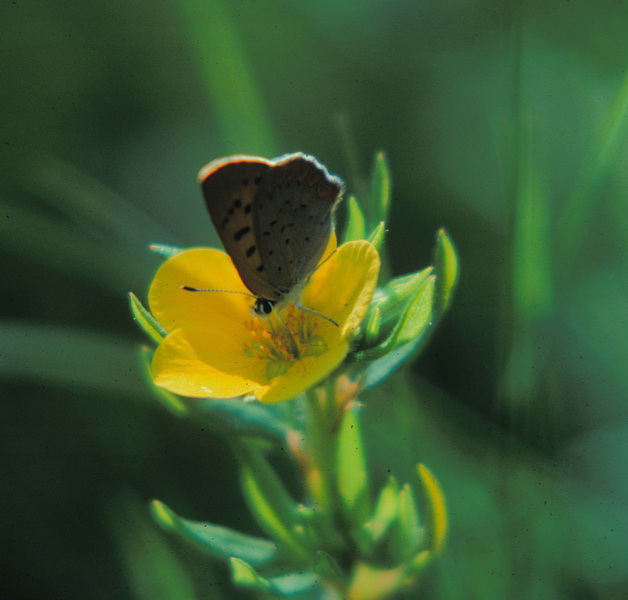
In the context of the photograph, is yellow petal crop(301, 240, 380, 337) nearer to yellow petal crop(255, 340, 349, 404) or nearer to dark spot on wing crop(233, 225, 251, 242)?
yellow petal crop(255, 340, 349, 404)

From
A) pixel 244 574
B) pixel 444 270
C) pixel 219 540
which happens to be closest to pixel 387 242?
pixel 444 270

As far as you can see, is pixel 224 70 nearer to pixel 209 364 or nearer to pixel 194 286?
pixel 194 286

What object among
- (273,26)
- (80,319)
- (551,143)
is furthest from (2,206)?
(551,143)

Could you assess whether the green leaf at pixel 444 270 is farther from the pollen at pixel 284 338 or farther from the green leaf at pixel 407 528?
the green leaf at pixel 407 528

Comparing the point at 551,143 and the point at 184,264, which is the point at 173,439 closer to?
the point at 184,264

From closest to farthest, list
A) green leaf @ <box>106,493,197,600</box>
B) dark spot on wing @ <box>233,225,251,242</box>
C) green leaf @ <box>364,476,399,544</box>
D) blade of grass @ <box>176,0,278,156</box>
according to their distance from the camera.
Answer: dark spot on wing @ <box>233,225,251,242</box>
green leaf @ <box>364,476,399,544</box>
green leaf @ <box>106,493,197,600</box>
blade of grass @ <box>176,0,278,156</box>

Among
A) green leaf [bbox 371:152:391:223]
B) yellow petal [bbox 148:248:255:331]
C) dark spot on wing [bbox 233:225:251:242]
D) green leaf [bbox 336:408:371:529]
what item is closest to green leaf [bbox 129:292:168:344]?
yellow petal [bbox 148:248:255:331]

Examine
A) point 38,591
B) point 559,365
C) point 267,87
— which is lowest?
point 559,365
